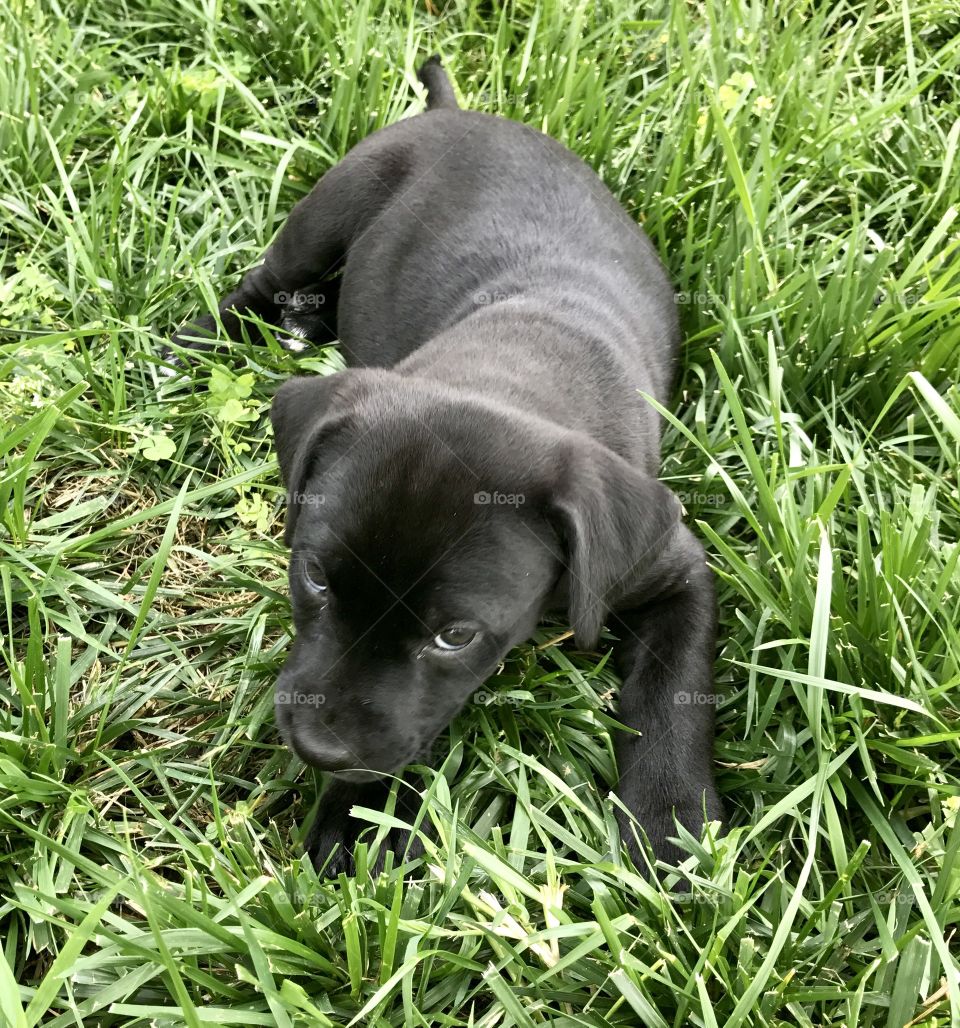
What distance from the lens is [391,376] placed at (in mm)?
2773

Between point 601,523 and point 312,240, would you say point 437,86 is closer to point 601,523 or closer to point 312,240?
point 312,240

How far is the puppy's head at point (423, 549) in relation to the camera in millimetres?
2383

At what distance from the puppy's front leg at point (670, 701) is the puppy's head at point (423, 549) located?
0.54m

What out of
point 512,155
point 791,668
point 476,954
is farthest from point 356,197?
point 476,954

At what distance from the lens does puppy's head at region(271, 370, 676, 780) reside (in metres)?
2.38

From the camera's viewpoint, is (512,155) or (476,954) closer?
(476,954)

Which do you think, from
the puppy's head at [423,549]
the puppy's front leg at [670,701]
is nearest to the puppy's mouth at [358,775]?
the puppy's head at [423,549]

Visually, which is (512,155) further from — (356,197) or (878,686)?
(878,686)

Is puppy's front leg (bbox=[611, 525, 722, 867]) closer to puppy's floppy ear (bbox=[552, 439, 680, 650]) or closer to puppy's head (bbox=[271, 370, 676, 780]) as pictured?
puppy's floppy ear (bbox=[552, 439, 680, 650])

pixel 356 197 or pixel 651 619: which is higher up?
pixel 356 197

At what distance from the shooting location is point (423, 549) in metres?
2.36

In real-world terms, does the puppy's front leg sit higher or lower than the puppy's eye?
lower

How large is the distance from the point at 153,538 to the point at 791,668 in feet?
6.86

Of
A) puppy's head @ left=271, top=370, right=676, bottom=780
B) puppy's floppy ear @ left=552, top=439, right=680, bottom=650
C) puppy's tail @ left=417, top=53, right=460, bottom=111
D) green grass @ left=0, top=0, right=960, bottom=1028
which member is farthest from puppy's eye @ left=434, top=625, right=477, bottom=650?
puppy's tail @ left=417, top=53, right=460, bottom=111
